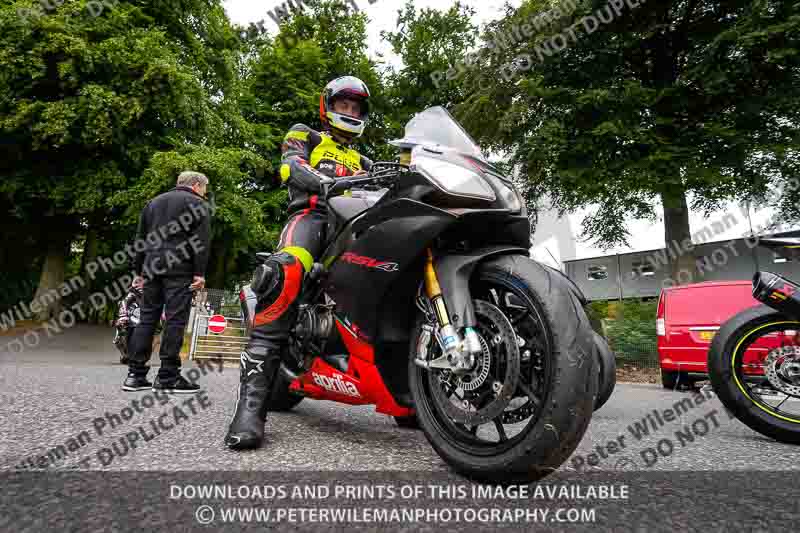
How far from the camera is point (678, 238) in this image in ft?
49.9

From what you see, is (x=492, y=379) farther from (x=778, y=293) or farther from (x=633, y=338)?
(x=633, y=338)

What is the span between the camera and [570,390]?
5.09 feet

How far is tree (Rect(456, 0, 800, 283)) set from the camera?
12914 millimetres

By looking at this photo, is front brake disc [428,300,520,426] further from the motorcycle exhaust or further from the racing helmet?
the motorcycle exhaust

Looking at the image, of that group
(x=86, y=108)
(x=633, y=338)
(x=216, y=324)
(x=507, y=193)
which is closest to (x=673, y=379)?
(x=633, y=338)

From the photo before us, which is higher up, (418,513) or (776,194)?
(776,194)

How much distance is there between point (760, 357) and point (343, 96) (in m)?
2.92

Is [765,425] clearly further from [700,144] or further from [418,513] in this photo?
[700,144]

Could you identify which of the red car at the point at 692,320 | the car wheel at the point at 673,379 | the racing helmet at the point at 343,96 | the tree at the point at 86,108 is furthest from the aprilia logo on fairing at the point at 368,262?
the tree at the point at 86,108

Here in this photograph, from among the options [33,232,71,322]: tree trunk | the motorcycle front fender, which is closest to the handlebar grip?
the motorcycle front fender

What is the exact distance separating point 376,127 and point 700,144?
12188 millimetres

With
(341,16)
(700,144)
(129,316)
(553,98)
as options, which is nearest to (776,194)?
(700,144)

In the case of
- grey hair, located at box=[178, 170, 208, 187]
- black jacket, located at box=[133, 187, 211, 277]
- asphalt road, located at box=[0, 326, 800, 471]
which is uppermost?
grey hair, located at box=[178, 170, 208, 187]

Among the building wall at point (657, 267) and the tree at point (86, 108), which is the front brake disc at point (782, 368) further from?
the tree at point (86, 108)
